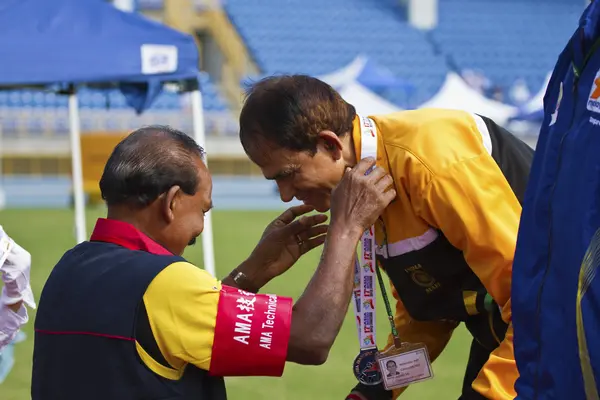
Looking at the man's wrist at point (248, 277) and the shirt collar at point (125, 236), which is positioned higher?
the shirt collar at point (125, 236)

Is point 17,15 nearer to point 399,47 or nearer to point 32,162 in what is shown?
point 32,162

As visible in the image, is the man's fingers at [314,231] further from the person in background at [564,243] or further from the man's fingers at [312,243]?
the person in background at [564,243]

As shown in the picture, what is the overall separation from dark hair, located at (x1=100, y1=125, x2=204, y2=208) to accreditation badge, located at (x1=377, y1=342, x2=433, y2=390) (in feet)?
2.75

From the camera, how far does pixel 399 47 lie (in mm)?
27656

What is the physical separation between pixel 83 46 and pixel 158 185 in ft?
13.3

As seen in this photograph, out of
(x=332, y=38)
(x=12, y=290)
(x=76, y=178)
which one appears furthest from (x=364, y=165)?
(x=332, y=38)

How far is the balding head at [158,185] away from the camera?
2.12 meters

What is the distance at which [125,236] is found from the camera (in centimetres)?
213

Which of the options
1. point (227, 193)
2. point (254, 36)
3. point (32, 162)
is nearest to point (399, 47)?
point (254, 36)

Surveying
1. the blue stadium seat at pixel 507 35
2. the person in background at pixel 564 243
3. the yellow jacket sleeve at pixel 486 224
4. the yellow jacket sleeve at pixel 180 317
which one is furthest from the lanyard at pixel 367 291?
the blue stadium seat at pixel 507 35

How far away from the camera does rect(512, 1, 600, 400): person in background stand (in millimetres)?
1354

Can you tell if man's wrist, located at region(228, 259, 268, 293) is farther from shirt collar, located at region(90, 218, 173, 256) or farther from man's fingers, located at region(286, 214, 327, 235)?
shirt collar, located at region(90, 218, 173, 256)

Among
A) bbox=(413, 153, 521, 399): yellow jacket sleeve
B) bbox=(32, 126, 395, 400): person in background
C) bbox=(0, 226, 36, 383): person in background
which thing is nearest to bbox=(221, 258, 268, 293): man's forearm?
bbox=(32, 126, 395, 400): person in background

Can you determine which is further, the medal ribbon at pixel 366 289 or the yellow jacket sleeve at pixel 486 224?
the medal ribbon at pixel 366 289
